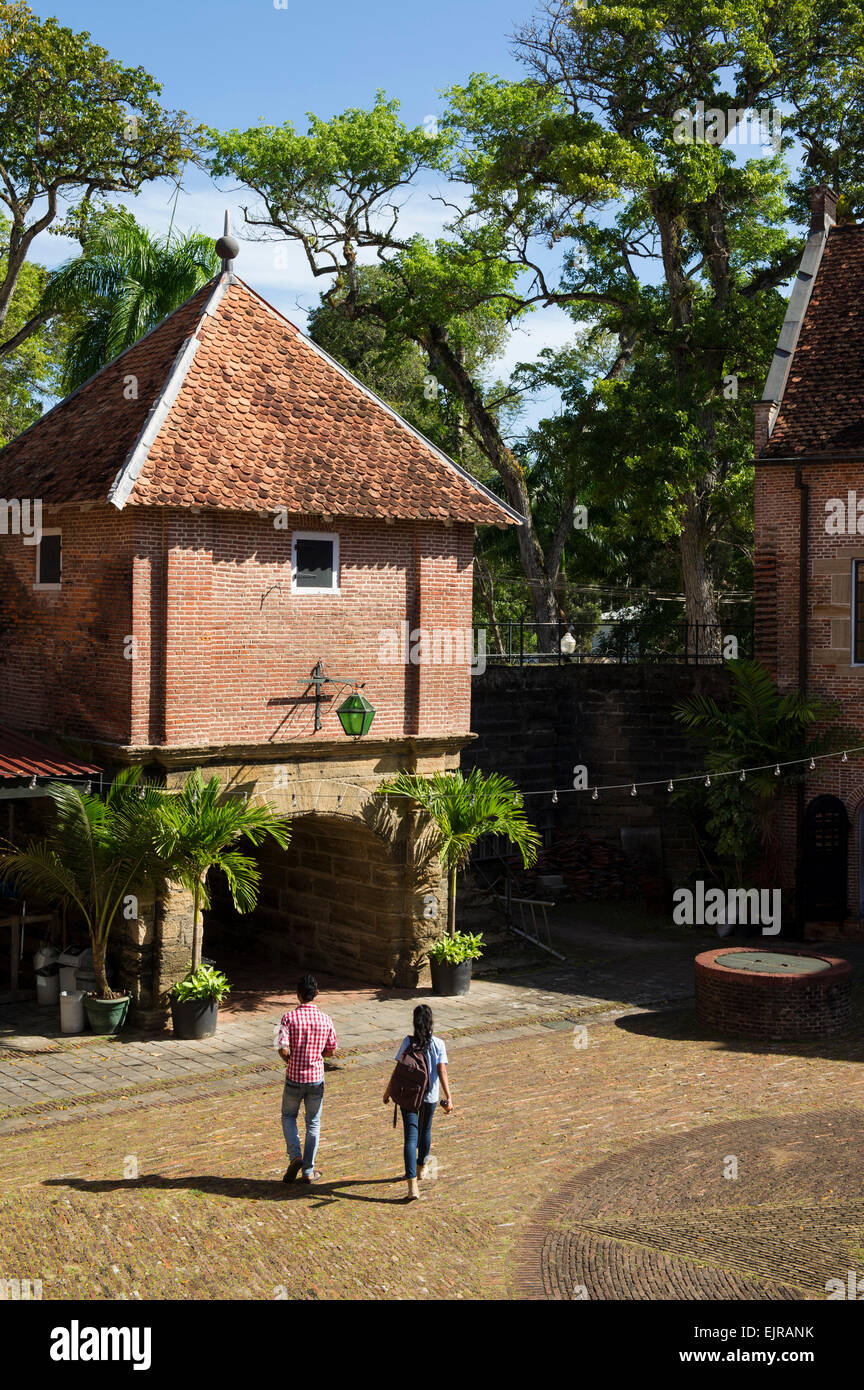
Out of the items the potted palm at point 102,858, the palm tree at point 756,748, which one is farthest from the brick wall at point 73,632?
the palm tree at point 756,748

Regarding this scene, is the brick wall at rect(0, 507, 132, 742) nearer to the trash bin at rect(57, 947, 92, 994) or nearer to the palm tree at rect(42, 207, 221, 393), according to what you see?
the trash bin at rect(57, 947, 92, 994)

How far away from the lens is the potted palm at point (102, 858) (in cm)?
1714

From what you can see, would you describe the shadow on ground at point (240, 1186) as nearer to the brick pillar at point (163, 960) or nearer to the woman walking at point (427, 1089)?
the woman walking at point (427, 1089)

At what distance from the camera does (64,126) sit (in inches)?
1093

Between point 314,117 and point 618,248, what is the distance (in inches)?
486

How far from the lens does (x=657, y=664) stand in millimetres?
28422

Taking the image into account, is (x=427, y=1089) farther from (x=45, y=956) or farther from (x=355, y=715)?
(x=45, y=956)

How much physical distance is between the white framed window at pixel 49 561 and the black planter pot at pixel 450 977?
24.8 ft

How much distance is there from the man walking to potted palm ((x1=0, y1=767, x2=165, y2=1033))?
561 centimetres

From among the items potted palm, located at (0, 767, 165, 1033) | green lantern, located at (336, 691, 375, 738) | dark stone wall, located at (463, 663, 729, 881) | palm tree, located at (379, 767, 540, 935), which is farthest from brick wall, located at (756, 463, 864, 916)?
potted palm, located at (0, 767, 165, 1033)

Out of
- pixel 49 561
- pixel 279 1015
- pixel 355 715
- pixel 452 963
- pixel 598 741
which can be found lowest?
pixel 279 1015

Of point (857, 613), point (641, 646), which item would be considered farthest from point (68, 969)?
point (641, 646)

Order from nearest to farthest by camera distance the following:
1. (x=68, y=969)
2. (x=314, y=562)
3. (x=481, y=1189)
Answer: (x=481, y=1189), (x=68, y=969), (x=314, y=562)

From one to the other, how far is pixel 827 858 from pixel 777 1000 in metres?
6.67
